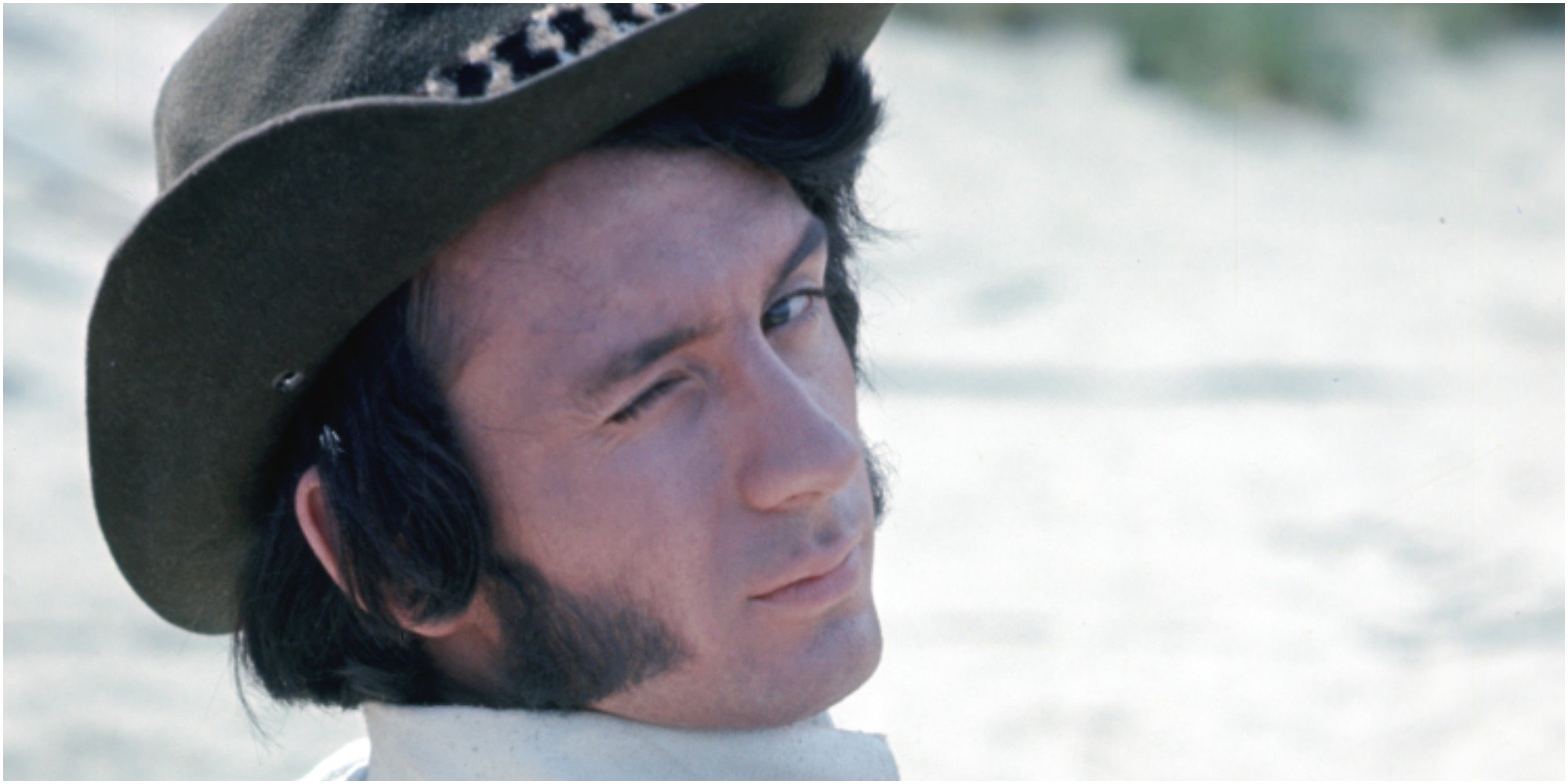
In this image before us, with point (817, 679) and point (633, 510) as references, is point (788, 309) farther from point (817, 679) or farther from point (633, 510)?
point (817, 679)

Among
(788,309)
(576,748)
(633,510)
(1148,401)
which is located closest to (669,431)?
(633,510)

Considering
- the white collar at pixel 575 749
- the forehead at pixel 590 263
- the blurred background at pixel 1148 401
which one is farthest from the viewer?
the blurred background at pixel 1148 401

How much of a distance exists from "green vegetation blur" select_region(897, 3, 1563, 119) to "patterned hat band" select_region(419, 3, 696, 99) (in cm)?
799

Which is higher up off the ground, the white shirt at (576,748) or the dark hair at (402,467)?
the dark hair at (402,467)

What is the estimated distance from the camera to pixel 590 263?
154 cm

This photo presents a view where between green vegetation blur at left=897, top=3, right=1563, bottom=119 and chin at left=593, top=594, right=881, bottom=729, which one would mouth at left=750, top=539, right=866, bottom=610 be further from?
green vegetation blur at left=897, top=3, right=1563, bottom=119

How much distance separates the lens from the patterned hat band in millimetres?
1465

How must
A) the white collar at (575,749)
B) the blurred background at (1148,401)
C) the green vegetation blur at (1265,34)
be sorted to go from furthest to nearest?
the green vegetation blur at (1265,34), the blurred background at (1148,401), the white collar at (575,749)

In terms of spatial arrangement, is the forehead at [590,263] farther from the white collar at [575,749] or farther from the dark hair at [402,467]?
the white collar at [575,749]

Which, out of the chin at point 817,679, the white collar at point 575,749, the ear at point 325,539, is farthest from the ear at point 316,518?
the chin at point 817,679

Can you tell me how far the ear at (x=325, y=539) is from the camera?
1.70 meters

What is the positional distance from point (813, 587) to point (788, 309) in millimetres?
287

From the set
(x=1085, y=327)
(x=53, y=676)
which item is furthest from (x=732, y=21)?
(x=1085, y=327)

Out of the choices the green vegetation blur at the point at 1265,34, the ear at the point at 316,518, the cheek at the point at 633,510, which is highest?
the cheek at the point at 633,510
